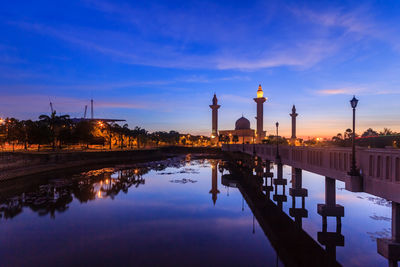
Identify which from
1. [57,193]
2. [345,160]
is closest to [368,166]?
[345,160]

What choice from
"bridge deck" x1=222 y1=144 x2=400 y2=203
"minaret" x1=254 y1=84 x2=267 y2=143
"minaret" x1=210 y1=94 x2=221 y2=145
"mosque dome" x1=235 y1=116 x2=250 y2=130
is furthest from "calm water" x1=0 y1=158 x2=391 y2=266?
"minaret" x1=210 y1=94 x2=221 y2=145

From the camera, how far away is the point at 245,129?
16988 cm

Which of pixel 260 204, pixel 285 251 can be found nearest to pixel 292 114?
pixel 260 204

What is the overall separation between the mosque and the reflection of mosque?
318 ft

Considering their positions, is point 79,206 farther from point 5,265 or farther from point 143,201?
point 5,265

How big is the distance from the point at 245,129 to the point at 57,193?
145m

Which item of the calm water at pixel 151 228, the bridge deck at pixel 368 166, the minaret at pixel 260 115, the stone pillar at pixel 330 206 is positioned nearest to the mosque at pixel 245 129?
the minaret at pixel 260 115

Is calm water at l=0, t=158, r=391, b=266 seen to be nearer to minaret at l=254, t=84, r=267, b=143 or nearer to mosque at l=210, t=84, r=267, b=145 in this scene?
mosque at l=210, t=84, r=267, b=145

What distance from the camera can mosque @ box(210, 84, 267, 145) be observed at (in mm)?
150863

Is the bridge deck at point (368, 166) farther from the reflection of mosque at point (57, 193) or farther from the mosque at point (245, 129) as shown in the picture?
the mosque at point (245, 129)

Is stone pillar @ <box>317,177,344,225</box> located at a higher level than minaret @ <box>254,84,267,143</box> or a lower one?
lower

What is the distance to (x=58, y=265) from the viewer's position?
574 inches

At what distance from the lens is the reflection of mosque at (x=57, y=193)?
86.4 ft

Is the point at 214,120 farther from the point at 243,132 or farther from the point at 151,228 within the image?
the point at 151,228
